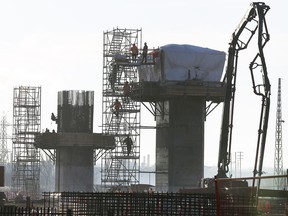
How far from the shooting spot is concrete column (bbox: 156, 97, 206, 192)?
110m

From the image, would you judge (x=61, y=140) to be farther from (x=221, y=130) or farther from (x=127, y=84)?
(x=221, y=130)

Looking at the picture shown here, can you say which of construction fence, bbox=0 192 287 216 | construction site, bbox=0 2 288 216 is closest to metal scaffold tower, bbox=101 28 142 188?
construction site, bbox=0 2 288 216

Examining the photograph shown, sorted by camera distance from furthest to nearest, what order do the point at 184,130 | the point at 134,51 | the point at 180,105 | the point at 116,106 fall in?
the point at 180,105 < the point at 184,130 < the point at 116,106 < the point at 134,51

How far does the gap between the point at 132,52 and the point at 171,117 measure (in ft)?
30.1

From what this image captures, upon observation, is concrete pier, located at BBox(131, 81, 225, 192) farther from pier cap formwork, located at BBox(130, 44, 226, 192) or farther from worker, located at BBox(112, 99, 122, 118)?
worker, located at BBox(112, 99, 122, 118)

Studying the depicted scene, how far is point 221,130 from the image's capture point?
67.9 meters

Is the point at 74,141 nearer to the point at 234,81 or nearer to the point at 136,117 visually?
the point at 136,117

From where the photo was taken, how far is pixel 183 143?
110188 millimetres

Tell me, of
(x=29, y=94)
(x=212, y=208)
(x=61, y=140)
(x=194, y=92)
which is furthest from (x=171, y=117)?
(x=212, y=208)

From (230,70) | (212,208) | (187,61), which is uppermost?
(187,61)

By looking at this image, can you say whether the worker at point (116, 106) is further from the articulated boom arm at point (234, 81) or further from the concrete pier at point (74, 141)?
the articulated boom arm at point (234, 81)

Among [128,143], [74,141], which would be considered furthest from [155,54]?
[74,141]

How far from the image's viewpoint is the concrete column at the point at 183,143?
110188 millimetres

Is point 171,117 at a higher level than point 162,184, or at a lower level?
higher
